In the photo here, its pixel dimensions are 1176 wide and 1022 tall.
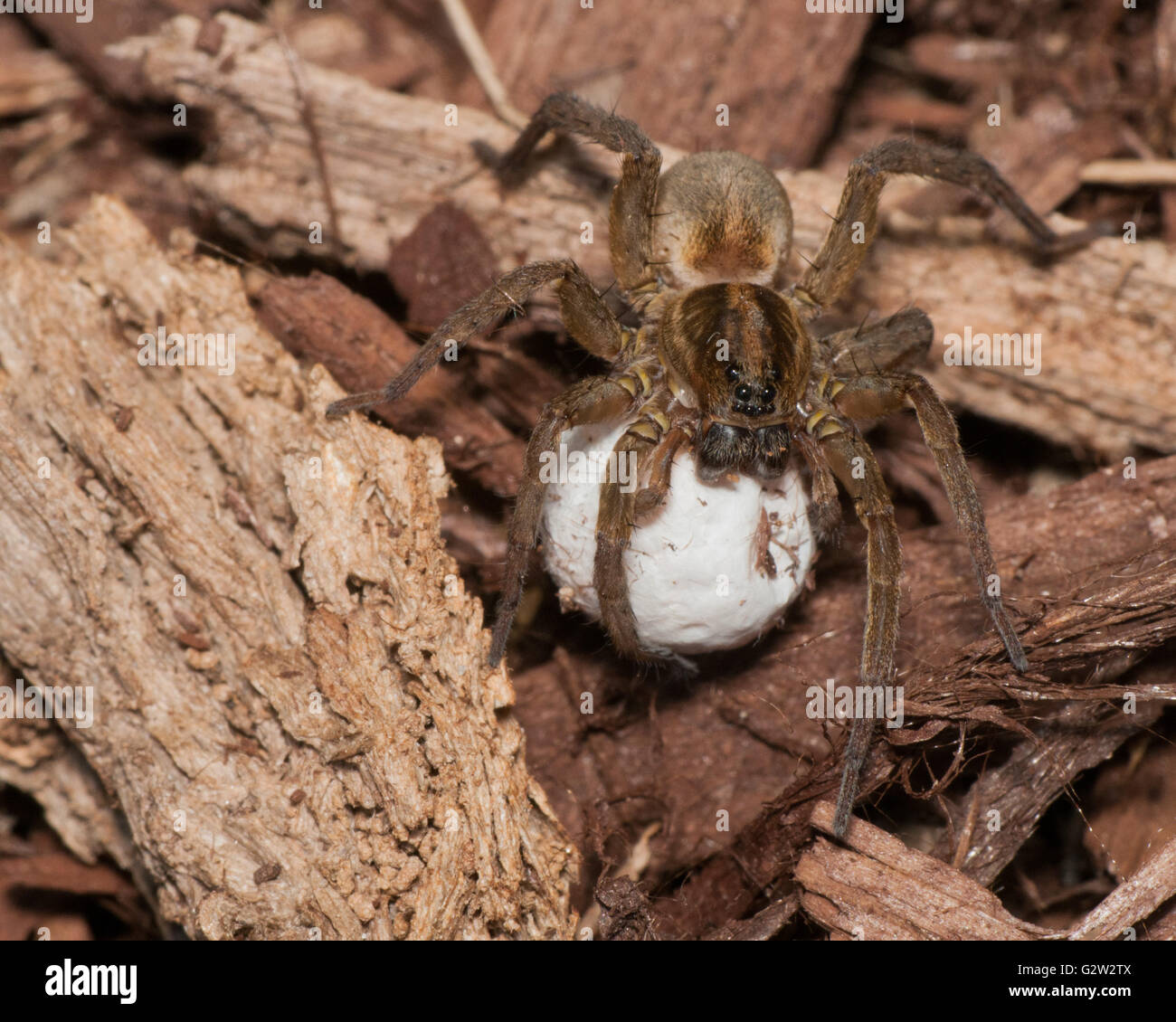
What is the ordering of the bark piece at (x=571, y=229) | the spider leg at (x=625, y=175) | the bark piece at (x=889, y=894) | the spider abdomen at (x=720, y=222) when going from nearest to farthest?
the bark piece at (x=889, y=894) < the spider leg at (x=625, y=175) < the spider abdomen at (x=720, y=222) < the bark piece at (x=571, y=229)

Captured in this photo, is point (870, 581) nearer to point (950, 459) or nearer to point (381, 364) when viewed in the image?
point (950, 459)

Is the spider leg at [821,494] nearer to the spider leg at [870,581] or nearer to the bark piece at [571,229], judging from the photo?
the spider leg at [870,581]

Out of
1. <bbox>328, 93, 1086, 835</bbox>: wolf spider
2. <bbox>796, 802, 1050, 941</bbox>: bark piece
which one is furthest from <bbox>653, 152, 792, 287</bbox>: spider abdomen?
<bbox>796, 802, 1050, 941</bbox>: bark piece

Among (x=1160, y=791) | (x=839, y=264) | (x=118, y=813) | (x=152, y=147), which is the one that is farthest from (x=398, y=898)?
(x=152, y=147)

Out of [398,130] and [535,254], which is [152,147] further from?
[535,254]

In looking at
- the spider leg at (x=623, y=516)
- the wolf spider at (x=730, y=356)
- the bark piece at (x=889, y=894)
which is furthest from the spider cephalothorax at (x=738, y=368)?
the bark piece at (x=889, y=894)
